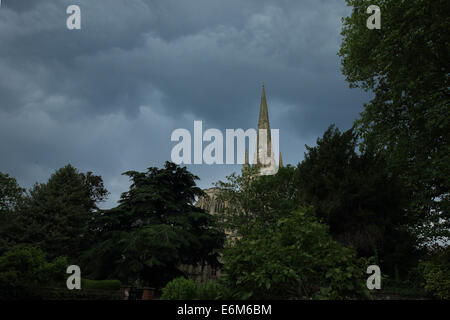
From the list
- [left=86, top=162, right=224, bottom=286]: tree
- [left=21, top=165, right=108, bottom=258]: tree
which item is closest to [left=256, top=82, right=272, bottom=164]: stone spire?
[left=21, top=165, right=108, bottom=258]: tree

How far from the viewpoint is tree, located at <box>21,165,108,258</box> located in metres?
29.3

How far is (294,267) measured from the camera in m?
6.22

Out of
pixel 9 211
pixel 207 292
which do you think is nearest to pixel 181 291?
pixel 207 292

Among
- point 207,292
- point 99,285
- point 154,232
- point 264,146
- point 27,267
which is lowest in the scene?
point 99,285

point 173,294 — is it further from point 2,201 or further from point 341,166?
point 2,201

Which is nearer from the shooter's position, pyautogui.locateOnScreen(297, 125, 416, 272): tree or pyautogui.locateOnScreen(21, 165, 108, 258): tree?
pyautogui.locateOnScreen(297, 125, 416, 272): tree

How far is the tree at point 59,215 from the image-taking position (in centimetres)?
2927

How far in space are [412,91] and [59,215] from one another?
3067cm

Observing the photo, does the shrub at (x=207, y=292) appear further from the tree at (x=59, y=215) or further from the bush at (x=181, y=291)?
the tree at (x=59, y=215)

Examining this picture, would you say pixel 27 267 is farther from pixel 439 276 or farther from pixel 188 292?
pixel 439 276

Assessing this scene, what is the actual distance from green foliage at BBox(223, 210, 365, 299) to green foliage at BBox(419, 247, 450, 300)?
10.8 meters

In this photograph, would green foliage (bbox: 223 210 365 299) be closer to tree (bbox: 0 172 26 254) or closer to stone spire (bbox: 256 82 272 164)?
tree (bbox: 0 172 26 254)

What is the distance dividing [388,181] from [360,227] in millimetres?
3873

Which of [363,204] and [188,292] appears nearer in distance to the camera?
[188,292]
